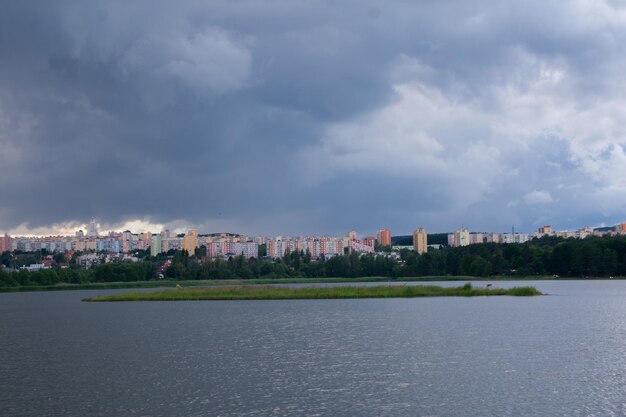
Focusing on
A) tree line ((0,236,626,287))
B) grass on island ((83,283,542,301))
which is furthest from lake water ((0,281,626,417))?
tree line ((0,236,626,287))

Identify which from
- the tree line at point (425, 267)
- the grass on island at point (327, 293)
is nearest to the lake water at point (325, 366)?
the grass on island at point (327, 293)

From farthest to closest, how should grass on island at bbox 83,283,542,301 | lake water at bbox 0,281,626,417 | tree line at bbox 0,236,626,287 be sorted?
tree line at bbox 0,236,626,287 < grass on island at bbox 83,283,542,301 < lake water at bbox 0,281,626,417

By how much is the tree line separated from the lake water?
86.6 metres

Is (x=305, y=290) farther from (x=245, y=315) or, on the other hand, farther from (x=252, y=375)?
(x=252, y=375)

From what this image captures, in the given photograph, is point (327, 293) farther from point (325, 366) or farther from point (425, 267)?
point (425, 267)

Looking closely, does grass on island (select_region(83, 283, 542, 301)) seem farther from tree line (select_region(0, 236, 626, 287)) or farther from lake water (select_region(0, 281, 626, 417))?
tree line (select_region(0, 236, 626, 287))

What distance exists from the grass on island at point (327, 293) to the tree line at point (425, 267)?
60.9m

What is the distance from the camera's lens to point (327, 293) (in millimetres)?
88875

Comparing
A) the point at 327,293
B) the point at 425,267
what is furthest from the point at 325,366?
the point at 425,267

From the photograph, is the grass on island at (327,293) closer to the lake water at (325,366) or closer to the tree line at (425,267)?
the lake water at (325,366)

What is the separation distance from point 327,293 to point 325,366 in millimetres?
56949

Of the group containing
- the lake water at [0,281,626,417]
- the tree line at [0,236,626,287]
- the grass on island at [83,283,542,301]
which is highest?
the tree line at [0,236,626,287]

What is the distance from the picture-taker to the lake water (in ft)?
78.8

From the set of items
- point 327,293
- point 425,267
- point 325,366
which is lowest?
point 325,366
